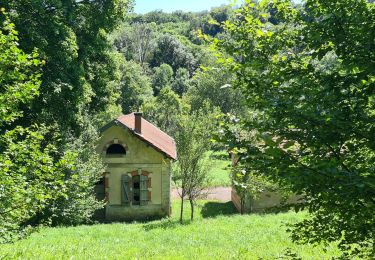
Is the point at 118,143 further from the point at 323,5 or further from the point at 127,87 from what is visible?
the point at 127,87

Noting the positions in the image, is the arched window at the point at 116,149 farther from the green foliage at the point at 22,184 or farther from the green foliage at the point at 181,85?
the green foliage at the point at 181,85

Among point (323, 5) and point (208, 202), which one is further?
point (208, 202)

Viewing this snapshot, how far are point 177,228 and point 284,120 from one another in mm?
15571

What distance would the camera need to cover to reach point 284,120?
3.95m

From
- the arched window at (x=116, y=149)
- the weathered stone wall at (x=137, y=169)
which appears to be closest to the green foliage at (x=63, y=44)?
the arched window at (x=116, y=149)

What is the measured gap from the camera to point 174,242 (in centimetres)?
1472

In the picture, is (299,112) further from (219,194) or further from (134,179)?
(219,194)

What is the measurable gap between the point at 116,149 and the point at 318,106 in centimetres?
2166

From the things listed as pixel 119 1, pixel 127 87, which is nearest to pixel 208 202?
pixel 119 1

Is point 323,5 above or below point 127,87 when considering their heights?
below

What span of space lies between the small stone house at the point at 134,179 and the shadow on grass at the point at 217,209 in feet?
8.52

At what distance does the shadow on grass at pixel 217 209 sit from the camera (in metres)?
24.9

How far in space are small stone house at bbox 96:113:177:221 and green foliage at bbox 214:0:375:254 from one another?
19.8m

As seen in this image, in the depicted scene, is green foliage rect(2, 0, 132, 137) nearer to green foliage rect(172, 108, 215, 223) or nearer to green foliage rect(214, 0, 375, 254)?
green foliage rect(172, 108, 215, 223)
